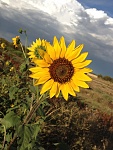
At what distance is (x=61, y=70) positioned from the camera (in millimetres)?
3158

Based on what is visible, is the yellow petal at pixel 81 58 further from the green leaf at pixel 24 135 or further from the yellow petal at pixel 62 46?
the green leaf at pixel 24 135

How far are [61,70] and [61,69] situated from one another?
0.04 ft

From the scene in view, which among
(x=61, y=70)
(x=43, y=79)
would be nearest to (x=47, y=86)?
(x=43, y=79)

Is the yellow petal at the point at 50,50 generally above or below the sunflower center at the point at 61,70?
above

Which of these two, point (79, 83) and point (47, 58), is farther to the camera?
point (79, 83)

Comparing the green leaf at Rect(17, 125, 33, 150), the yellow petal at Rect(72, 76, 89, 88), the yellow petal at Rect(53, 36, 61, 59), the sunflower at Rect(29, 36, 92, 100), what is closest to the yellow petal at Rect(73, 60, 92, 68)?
the sunflower at Rect(29, 36, 92, 100)

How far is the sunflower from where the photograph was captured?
308 cm

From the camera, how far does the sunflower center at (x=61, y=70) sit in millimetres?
3160

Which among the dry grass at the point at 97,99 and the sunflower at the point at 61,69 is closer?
the sunflower at the point at 61,69

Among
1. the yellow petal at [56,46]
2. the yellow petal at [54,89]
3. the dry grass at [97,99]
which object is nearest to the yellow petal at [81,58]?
the yellow petal at [56,46]

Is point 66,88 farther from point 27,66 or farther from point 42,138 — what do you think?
point 42,138

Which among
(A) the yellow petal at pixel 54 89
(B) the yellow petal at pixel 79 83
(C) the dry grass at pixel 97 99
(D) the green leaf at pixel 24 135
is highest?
(C) the dry grass at pixel 97 99

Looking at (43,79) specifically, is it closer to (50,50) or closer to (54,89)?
(54,89)

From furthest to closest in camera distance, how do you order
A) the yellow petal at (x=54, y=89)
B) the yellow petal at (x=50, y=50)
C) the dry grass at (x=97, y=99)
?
the dry grass at (x=97, y=99) < the yellow petal at (x=54, y=89) < the yellow petal at (x=50, y=50)
